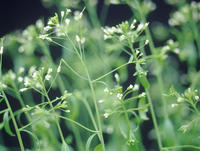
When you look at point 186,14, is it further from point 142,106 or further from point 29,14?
point 29,14

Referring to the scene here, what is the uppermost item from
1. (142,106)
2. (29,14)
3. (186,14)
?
(29,14)

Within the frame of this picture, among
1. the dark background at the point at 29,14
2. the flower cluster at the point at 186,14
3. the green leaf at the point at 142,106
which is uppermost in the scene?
the dark background at the point at 29,14

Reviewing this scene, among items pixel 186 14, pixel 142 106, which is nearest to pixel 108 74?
pixel 142 106

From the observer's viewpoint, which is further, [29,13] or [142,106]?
[29,13]

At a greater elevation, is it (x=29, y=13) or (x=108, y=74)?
(x=29, y=13)

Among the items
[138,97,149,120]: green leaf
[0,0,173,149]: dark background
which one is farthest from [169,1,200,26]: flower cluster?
[0,0,173,149]: dark background

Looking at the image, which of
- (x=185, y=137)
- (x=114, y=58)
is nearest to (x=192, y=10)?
A: (x=114, y=58)

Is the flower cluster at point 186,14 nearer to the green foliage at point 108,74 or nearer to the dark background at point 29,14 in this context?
the green foliage at point 108,74

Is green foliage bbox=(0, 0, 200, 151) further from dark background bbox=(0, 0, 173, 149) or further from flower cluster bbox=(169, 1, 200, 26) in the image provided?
dark background bbox=(0, 0, 173, 149)

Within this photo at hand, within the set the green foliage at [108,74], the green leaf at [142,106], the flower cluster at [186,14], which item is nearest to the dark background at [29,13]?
the green foliage at [108,74]

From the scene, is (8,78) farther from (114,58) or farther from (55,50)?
(55,50)

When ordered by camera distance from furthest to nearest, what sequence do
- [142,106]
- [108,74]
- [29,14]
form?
[29,14] → [108,74] → [142,106]
